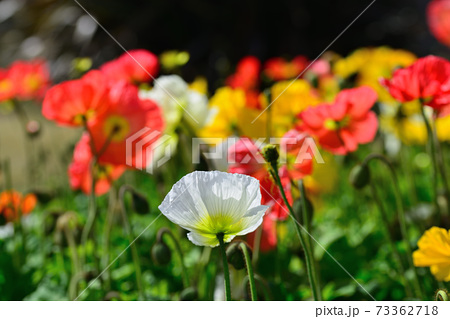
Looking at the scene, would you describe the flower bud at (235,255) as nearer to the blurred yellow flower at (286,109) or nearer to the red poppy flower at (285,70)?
the blurred yellow flower at (286,109)

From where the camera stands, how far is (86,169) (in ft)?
3.11

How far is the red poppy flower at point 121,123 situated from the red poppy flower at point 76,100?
20 mm

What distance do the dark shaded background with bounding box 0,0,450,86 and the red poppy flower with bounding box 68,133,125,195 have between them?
2.87 m

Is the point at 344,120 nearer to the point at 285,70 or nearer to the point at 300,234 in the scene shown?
the point at 300,234

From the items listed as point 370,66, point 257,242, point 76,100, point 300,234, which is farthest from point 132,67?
point 300,234

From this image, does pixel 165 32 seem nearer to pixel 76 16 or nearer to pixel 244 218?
pixel 76 16

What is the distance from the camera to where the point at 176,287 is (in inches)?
36.9

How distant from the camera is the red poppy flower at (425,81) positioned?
2.22ft

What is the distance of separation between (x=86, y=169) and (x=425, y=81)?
547 millimetres

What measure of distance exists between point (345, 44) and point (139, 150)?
3.44 metres

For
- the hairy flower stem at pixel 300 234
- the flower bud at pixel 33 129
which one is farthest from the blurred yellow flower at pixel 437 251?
the flower bud at pixel 33 129

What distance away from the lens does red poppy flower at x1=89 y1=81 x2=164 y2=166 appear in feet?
2.70

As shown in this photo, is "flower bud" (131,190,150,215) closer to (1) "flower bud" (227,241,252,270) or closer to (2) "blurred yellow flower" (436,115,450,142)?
(1) "flower bud" (227,241,252,270)
